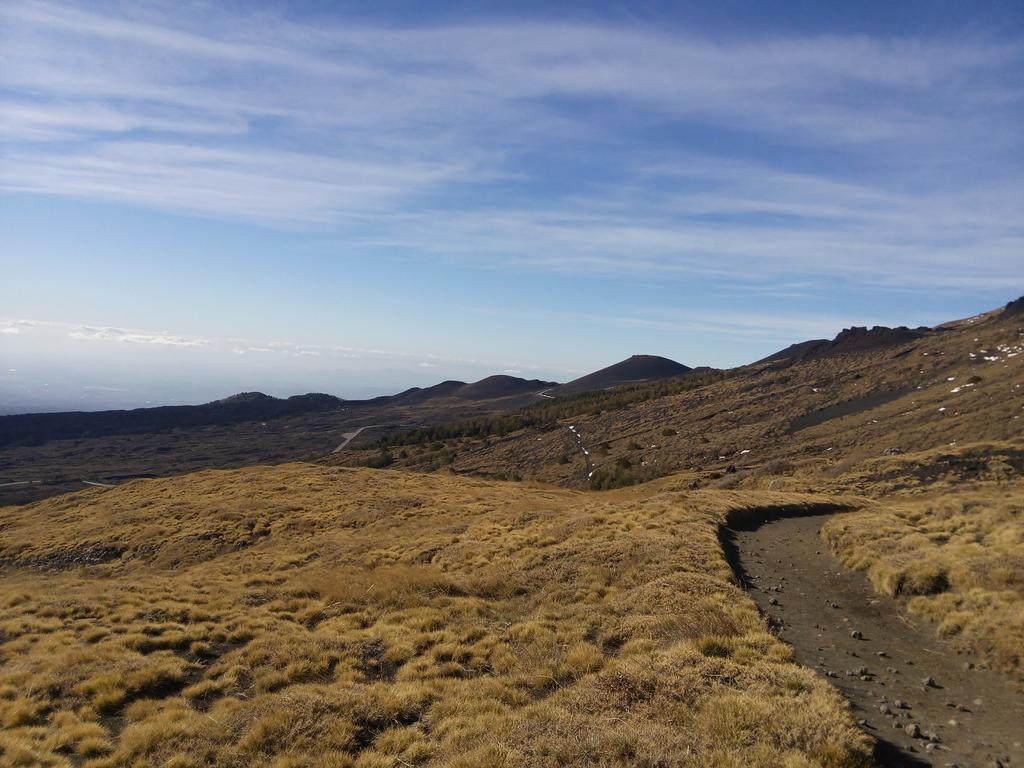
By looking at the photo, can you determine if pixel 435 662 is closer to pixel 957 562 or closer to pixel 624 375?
pixel 957 562

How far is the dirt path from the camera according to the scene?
745cm

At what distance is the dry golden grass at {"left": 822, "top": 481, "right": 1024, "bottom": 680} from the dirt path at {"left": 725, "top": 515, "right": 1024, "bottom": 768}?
0.47m

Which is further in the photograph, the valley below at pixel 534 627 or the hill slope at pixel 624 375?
the hill slope at pixel 624 375

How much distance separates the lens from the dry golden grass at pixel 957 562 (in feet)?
35.4

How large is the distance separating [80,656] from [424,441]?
283 ft

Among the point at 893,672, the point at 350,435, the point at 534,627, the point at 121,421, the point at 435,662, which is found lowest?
the point at 350,435

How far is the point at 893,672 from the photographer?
32.6ft

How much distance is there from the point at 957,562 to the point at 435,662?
1338 cm

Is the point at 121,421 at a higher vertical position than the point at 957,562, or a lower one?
lower

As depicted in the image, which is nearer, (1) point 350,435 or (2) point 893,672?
(2) point 893,672

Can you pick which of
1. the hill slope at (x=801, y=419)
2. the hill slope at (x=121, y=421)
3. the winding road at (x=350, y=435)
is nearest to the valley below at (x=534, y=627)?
the hill slope at (x=801, y=419)

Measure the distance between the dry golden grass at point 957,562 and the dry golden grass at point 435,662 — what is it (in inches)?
153

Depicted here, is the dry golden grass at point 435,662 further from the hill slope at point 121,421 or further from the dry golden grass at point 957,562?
the hill slope at point 121,421

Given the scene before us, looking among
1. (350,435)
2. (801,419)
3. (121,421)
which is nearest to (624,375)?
(350,435)
